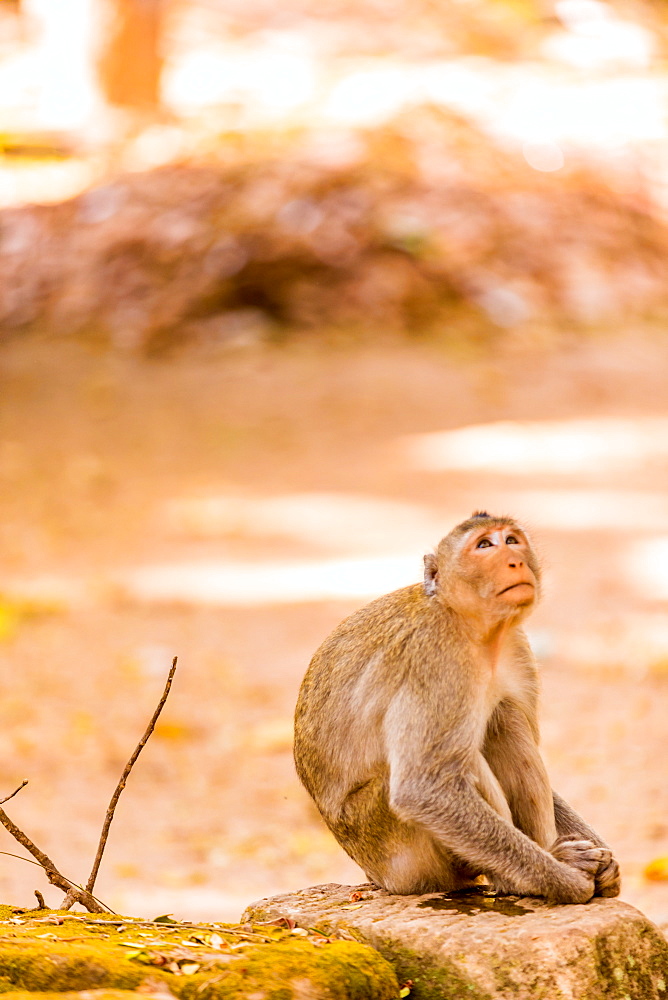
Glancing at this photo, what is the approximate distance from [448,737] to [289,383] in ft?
36.7

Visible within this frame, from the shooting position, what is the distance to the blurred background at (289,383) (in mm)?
7719

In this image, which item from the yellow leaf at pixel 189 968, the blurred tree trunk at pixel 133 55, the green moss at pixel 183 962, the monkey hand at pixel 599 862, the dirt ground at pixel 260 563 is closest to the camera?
the green moss at pixel 183 962

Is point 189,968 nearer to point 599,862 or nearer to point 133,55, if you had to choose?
point 599,862

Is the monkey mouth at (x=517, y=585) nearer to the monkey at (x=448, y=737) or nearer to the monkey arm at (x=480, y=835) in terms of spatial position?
the monkey at (x=448, y=737)

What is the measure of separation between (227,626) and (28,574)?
6.45ft

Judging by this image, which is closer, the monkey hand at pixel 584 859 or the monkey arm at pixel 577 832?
the monkey hand at pixel 584 859

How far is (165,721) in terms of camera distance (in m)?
8.27

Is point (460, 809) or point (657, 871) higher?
point (657, 871)

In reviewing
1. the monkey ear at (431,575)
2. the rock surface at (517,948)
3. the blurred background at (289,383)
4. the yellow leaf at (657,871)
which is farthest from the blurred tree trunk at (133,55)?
the rock surface at (517,948)

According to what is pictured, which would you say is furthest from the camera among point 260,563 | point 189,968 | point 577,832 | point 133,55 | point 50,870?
point 133,55

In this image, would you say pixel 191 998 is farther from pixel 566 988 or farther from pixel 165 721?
pixel 165 721

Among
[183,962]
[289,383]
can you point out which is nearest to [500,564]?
[183,962]

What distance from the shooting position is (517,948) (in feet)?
10.8

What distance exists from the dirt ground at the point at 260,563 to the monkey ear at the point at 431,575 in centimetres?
34
